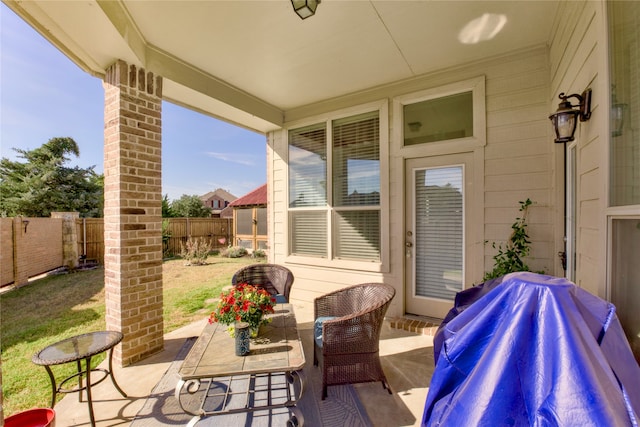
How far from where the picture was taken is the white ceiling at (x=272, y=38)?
93.3 inches

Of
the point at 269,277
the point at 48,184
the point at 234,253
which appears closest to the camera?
the point at 269,277

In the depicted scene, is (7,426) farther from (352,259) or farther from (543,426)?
(352,259)

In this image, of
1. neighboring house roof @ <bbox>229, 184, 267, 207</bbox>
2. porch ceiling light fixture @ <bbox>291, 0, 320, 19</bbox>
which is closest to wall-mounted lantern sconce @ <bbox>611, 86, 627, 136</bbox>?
porch ceiling light fixture @ <bbox>291, 0, 320, 19</bbox>

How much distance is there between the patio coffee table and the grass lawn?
135cm

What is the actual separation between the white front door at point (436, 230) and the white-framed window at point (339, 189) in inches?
15.2

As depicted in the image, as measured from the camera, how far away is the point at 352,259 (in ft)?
14.0

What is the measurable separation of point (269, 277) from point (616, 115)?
338 cm

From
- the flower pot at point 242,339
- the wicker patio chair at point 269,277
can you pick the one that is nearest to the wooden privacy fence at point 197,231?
the wicker patio chair at point 269,277

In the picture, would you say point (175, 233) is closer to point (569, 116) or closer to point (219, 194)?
point (569, 116)

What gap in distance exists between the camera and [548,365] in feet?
3.11

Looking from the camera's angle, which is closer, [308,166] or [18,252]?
[308,166]

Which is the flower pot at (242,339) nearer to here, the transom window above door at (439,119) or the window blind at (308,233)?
the window blind at (308,233)

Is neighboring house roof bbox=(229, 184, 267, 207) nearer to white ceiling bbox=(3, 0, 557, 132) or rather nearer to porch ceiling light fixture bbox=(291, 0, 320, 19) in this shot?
white ceiling bbox=(3, 0, 557, 132)

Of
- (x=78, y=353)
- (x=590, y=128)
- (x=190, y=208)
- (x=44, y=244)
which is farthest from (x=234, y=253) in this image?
(x=190, y=208)
